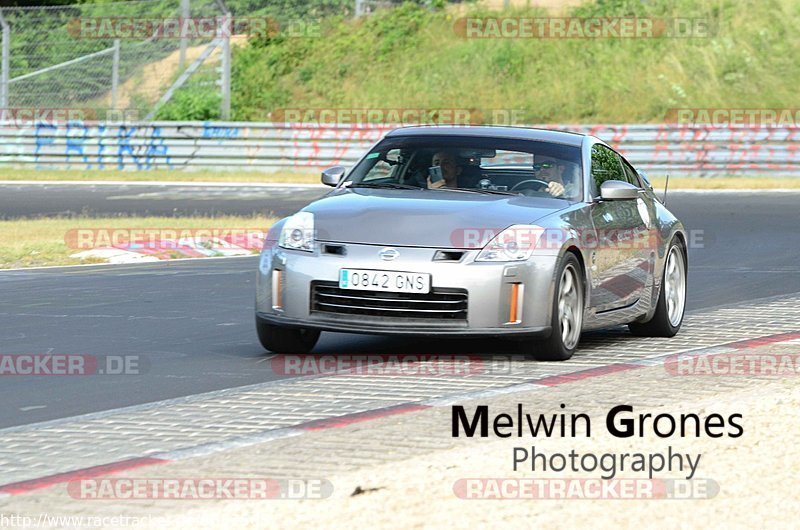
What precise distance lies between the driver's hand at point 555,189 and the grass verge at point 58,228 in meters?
8.45

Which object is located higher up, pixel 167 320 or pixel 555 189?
pixel 555 189

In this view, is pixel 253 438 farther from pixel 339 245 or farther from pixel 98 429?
pixel 339 245

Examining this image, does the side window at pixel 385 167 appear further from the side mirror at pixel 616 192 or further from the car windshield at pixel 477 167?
the side mirror at pixel 616 192

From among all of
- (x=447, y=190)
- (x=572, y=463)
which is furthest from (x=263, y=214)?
(x=572, y=463)

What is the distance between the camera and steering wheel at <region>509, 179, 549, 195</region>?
10.3 meters

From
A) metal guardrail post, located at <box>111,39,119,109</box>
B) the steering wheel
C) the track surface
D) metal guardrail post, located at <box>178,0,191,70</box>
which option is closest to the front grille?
the steering wheel

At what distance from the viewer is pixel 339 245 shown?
9.38 meters

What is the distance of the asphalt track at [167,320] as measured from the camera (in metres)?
8.77

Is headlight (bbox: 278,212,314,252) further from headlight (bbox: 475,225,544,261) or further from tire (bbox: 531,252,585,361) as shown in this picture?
tire (bbox: 531,252,585,361)

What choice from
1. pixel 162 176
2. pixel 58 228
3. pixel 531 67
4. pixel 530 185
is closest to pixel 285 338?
pixel 530 185

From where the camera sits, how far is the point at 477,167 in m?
10.3

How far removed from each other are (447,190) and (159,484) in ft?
14.9

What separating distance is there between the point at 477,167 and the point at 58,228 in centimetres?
1196

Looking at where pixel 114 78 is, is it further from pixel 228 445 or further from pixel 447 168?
pixel 228 445
